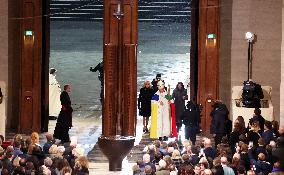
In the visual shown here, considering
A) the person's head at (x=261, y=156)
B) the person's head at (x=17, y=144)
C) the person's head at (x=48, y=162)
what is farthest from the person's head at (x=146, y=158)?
the person's head at (x=17, y=144)

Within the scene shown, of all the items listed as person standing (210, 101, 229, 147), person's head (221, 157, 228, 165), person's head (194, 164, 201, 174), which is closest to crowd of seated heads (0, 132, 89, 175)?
person's head (194, 164, 201, 174)

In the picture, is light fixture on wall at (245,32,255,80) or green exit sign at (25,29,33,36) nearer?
light fixture on wall at (245,32,255,80)

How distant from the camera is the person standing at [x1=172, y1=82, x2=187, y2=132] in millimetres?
19906

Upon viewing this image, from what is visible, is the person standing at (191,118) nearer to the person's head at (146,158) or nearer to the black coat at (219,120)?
the black coat at (219,120)

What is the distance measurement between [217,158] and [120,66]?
23.5 feet

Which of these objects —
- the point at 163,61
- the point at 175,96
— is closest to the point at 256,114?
the point at 175,96

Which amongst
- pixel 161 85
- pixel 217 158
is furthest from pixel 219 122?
pixel 217 158

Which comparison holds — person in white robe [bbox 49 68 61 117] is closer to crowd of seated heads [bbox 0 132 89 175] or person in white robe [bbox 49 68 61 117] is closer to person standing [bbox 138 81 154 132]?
person standing [bbox 138 81 154 132]

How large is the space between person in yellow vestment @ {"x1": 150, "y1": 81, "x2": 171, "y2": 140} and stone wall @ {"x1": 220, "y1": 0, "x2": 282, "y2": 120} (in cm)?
185

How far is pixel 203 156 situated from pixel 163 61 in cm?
2729

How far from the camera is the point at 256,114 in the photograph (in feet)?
56.3

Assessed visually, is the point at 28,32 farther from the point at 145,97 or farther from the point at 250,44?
the point at 250,44

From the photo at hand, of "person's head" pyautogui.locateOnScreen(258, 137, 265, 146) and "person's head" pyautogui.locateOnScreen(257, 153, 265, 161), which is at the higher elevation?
"person's head" pyautogui.locateOnScreen(258, 137, 265, 146)

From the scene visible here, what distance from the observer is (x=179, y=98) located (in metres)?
20.0
